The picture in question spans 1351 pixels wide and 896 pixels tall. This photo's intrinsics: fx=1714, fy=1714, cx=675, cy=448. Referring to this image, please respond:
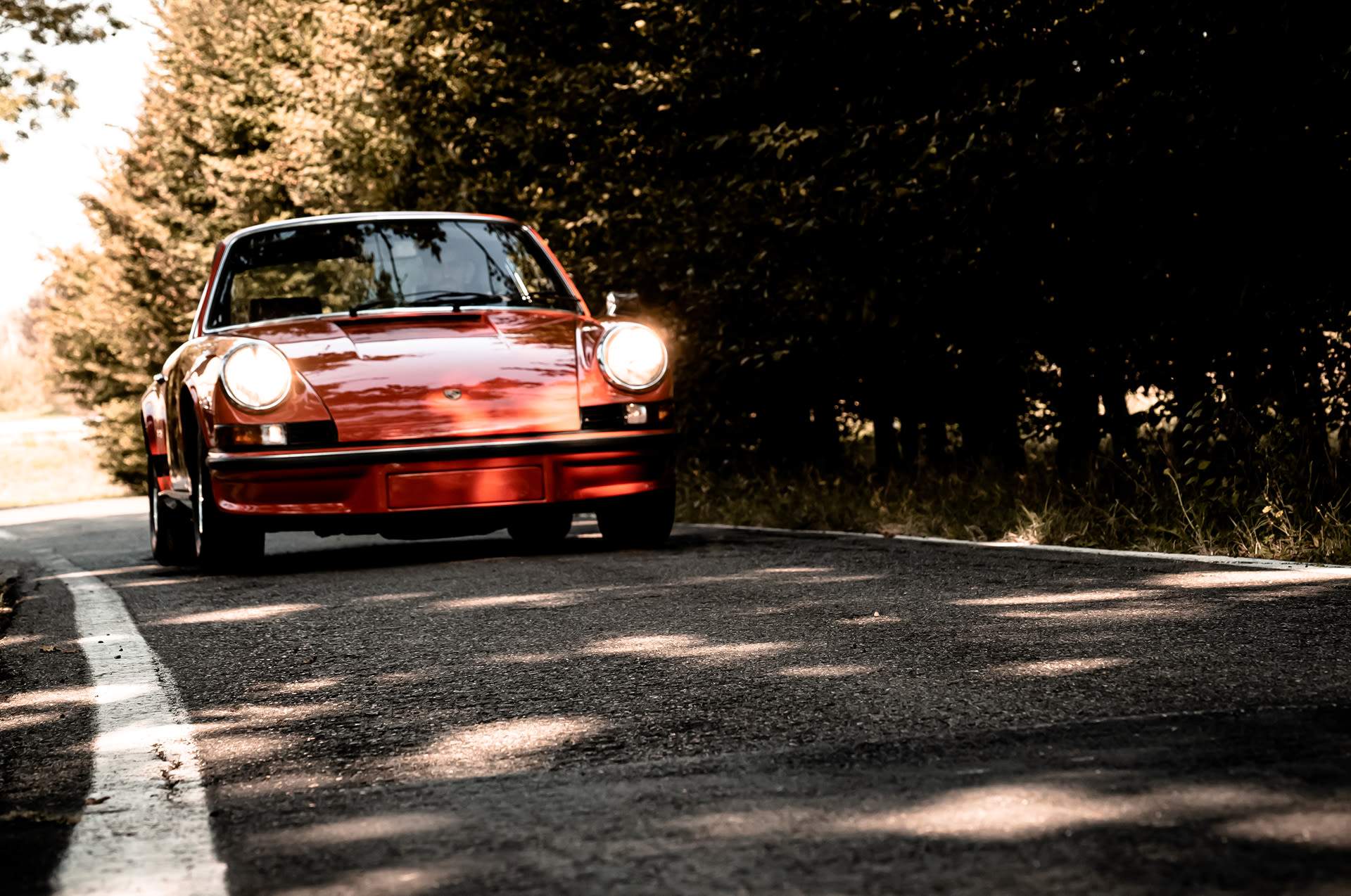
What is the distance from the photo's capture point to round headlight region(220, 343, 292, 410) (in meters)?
7.27

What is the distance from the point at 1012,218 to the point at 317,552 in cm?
405

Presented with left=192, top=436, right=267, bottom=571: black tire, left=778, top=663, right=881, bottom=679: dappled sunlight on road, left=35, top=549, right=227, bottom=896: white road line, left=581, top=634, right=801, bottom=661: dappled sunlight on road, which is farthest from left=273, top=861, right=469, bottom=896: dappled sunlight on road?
left=192, top=436, right=267, bottom=571: black tire

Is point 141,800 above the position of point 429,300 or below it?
below

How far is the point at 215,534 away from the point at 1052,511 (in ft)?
12.4

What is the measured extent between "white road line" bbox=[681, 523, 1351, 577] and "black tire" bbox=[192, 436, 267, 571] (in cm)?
264

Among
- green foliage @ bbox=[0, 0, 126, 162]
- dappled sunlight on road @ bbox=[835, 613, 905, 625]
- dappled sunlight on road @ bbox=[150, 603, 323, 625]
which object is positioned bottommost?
dappled sunlight on road @ bbox=[835, 613, 905, 625]

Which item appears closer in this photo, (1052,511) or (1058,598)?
(1058,598)

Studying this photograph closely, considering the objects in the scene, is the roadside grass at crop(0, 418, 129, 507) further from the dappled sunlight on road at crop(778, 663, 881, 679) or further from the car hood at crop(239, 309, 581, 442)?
the dappled sunlight on road at crop(778, 663, 881, 679)


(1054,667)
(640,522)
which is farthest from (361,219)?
(1054,667)

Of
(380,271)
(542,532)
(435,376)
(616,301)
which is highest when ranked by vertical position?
(380,271)

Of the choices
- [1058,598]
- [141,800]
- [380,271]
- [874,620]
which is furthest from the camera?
[380,271]

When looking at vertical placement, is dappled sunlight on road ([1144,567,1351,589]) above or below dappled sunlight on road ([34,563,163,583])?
above

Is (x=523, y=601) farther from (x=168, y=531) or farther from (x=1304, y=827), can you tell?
(x=1304, y=827)

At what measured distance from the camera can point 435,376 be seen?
24.4 feet
